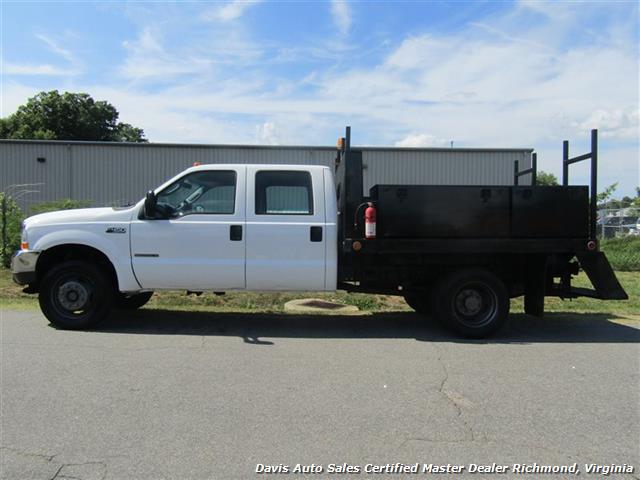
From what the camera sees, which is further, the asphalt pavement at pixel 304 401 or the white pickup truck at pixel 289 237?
the white pickup truck at pixel 289 237

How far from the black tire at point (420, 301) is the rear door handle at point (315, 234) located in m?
1.54

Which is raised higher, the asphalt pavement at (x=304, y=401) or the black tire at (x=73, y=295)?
the black tire at (x=73, y=295)

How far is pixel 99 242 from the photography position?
700 cm

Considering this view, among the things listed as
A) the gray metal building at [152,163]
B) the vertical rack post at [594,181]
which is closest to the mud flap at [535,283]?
the vertical rack post at [594,181]

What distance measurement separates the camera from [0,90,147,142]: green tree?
151 ft

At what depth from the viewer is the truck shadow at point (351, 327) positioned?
279 inches

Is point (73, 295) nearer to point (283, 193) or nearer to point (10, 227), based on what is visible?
point (283, 193)

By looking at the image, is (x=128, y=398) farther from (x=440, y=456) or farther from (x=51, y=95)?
(x=51, y=95)

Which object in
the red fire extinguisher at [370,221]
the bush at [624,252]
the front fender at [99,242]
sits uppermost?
the red fire extinguisher at [370,221]

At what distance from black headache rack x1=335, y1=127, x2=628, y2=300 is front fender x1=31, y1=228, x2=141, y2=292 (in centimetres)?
280

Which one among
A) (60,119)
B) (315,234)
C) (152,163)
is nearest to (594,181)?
(315,234)

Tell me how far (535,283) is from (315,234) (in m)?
3.13

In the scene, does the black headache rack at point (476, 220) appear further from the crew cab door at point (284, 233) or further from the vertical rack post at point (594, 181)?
the crew cab door at point (284, 233)

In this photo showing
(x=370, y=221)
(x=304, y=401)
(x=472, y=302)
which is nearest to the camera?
(x=304, y=401)
